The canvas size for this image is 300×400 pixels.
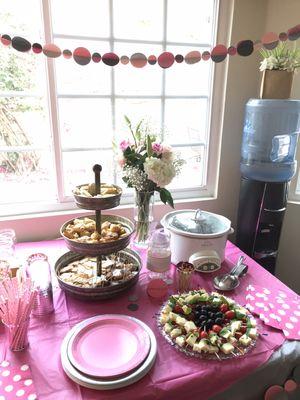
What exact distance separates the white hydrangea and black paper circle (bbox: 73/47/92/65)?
0.50 m

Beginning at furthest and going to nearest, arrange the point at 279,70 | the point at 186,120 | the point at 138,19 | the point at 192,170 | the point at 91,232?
1. the point at 192,170
2. the point at 186,120
3. the point at 138,19
4. the point at 279,70
5. the point at 91,232

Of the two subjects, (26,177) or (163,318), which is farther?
(26,177)

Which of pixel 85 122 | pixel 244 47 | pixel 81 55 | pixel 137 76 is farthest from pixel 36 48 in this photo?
pixel 244 47

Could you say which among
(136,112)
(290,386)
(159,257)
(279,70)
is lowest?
(290,386)

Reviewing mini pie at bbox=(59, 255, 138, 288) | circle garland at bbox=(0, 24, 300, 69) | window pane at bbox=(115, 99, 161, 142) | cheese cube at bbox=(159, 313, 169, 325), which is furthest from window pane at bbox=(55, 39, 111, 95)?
cheese cube at bbox=(159, 313, 169, 325)

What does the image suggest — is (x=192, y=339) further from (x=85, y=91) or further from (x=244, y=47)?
(x=85, y=91)

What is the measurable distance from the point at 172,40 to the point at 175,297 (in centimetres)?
136

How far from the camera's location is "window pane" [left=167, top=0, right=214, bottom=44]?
1.69 metres

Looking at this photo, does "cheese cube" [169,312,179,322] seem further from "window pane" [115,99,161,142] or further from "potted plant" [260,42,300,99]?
"potted plant" [260,42,300,99]

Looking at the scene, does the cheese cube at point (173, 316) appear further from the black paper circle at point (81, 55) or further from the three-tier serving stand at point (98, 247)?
the black paper circle at point (81, 55)

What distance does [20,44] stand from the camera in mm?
1222

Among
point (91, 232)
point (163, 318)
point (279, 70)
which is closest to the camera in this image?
point (163, 318)

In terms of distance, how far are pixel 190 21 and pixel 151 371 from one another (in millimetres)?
1697

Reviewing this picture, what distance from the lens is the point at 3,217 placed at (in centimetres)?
164
